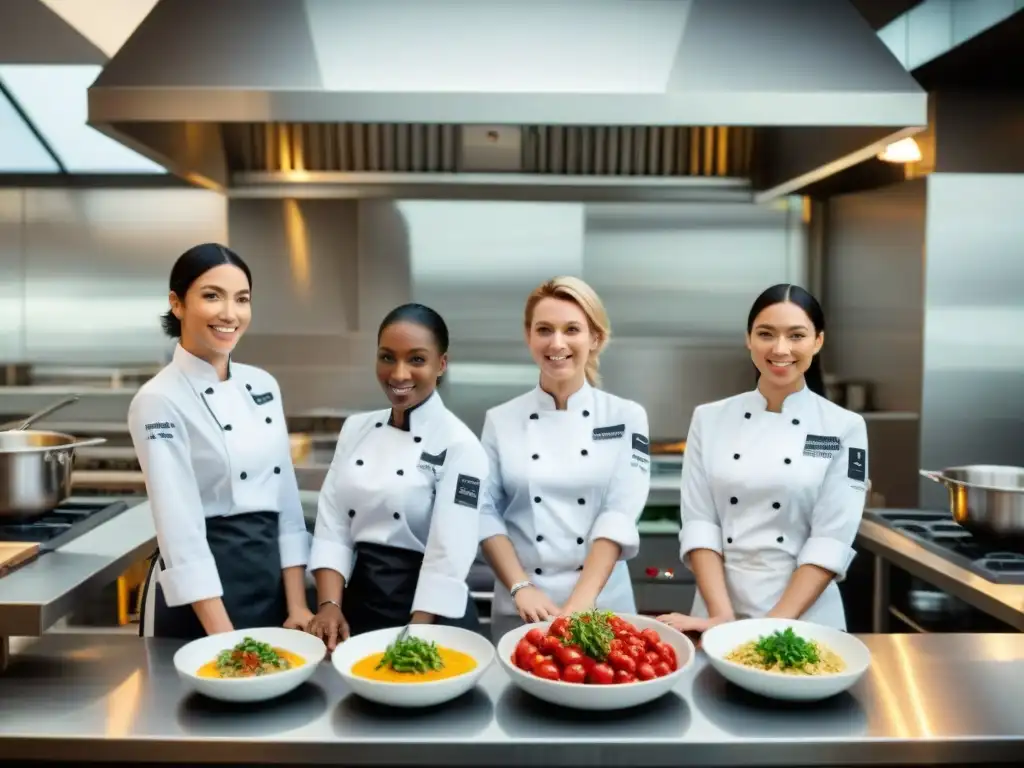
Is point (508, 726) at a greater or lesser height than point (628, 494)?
lesser

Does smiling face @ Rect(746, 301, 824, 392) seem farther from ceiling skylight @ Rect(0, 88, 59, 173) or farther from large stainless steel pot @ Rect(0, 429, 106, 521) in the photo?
ceiling skylight @ Rect(0, 88, 59, 173)

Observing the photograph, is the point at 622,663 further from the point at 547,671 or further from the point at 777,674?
the point at 777,674

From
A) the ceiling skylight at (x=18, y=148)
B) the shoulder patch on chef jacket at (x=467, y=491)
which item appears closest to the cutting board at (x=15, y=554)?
the shoulder patch on chef jacket at (x=467, y=491)

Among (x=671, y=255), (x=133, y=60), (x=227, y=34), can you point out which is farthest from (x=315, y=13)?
(x=671, y=255)

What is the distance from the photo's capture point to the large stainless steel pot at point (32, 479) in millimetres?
1968

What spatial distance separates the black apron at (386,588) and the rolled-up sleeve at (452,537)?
49 mm

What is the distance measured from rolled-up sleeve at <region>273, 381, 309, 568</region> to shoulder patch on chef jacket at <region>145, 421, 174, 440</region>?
0.25 metres

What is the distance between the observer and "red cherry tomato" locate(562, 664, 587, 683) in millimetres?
1358

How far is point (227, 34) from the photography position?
2.23 meters

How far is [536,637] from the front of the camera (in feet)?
4.85

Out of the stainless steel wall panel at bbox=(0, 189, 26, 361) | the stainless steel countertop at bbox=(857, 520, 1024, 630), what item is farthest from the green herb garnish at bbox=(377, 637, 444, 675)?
the stainless steel wall panel at bbox=(0, 189, 26, 361)

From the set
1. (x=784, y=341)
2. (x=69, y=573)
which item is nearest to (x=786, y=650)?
(x=784, y=341)

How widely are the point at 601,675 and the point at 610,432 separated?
772mm

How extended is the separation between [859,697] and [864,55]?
1564 millimetres
